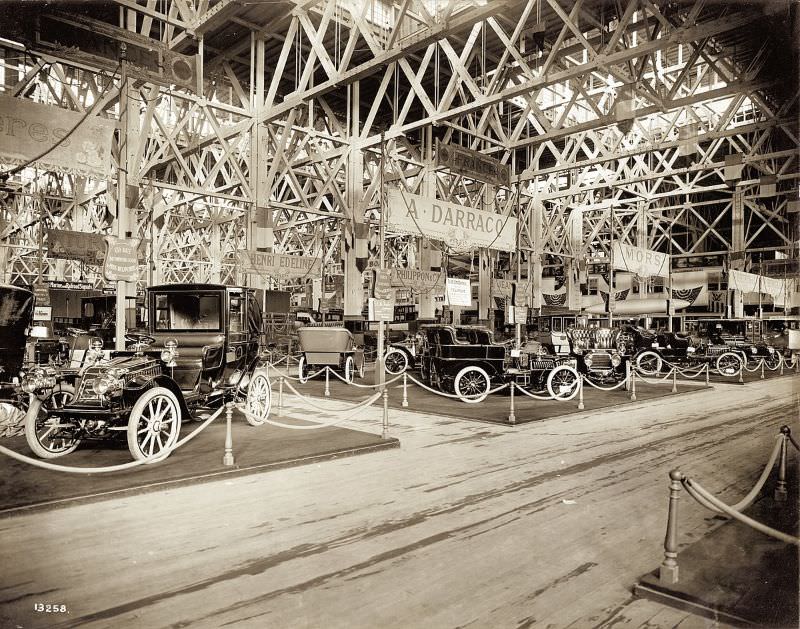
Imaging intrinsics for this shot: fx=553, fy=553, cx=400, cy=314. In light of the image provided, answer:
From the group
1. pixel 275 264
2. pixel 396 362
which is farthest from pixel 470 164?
pixel 396 362

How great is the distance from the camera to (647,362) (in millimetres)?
19000

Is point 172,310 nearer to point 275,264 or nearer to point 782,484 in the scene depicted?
point 275,264

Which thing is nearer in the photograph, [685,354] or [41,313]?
[41,313]

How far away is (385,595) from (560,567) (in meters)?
1.28

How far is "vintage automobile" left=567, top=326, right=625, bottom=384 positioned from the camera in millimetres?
13773

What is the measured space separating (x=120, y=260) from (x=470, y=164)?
6730mm

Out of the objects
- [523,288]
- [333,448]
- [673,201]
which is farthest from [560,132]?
[673,201]

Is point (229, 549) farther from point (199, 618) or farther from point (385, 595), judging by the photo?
point (385, 595)

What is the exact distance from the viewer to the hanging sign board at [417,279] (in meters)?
13.5

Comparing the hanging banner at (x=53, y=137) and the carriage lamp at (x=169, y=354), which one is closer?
the hanging banner at (x=53, y=137)

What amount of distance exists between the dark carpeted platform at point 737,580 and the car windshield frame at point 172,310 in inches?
262

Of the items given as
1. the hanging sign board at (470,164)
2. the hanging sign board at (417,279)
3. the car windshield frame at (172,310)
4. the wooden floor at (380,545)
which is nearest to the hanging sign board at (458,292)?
the hanging sign board at (417,279)

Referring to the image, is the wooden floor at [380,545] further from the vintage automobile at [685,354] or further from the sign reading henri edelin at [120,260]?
the vintage automobile at [685,354]

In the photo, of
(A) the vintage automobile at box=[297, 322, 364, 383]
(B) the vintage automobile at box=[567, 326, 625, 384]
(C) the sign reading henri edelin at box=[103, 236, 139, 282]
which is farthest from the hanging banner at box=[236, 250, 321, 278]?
(B) the vintage automobile at box=[567, 326, 625, 384]
